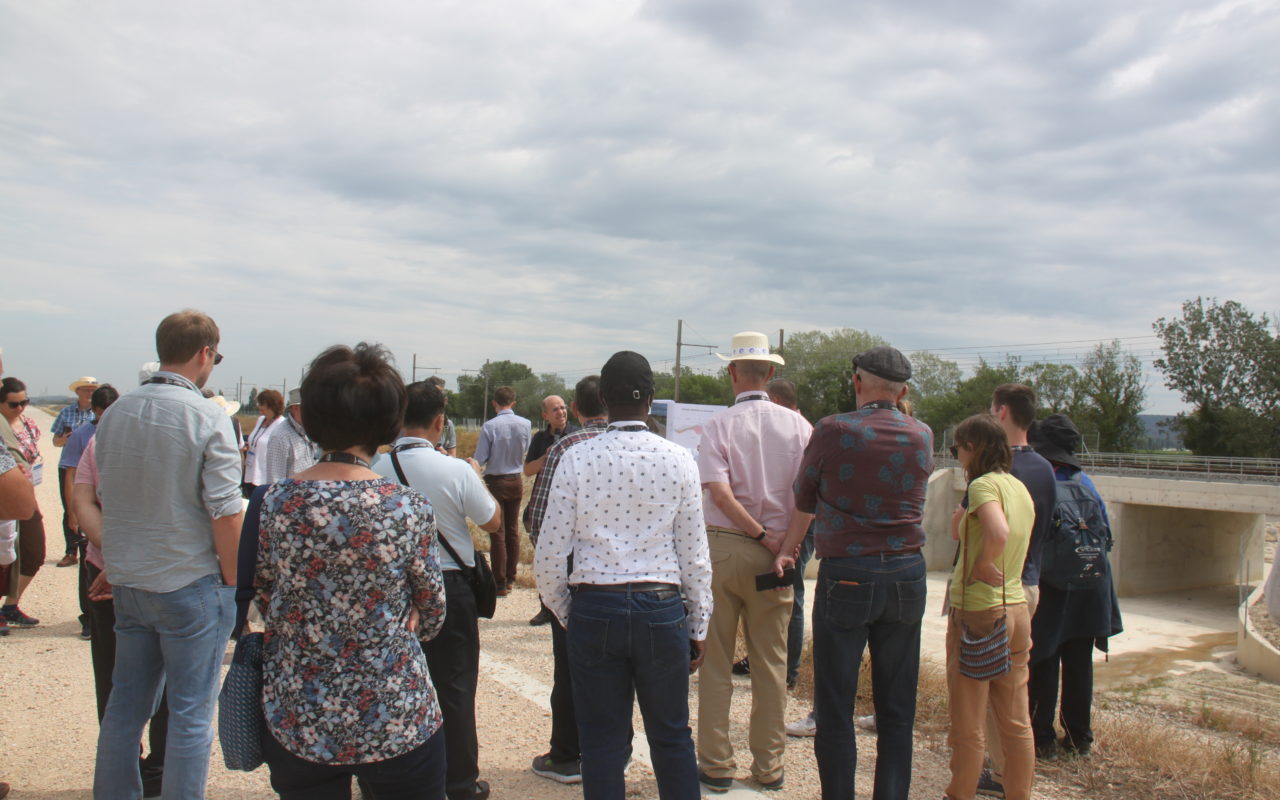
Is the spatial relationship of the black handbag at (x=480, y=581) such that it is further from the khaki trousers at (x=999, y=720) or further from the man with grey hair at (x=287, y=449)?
the man with grey hair at (x=287, y=449)

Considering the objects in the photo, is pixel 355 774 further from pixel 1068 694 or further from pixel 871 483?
pixel 1068 694

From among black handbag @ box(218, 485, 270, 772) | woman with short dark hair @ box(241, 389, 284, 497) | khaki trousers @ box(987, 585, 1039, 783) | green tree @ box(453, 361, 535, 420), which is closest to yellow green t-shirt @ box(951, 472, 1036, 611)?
khaki trousers @ box(987, 585, 1039, 783)

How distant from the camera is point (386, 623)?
2299 mm

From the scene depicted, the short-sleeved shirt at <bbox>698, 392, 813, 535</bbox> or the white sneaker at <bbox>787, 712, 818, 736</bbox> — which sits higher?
the short-sleeved shirt at <bbox>698, 392, 813, 535</bbox>

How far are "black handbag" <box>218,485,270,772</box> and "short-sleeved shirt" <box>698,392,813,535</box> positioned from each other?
7.64ft

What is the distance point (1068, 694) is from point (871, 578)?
2.22m

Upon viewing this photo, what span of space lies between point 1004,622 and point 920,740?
4.92 feet

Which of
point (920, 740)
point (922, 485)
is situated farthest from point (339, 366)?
point (920, 740)

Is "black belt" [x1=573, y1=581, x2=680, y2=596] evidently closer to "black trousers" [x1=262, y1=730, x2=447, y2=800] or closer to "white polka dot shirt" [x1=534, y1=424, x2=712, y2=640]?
"white polka dot shirt" [x1=534, y1=424, x2=712, y2=640]

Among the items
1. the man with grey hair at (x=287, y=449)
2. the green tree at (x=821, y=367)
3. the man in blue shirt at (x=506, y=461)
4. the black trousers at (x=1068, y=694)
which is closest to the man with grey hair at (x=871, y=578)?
the black trousers at (x=1068, y=694)

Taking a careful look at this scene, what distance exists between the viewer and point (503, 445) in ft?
29.3

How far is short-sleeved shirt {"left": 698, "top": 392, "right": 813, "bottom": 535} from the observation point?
425 cm

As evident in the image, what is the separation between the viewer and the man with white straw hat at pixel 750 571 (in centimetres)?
417

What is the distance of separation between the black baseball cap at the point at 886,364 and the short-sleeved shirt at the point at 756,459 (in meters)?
0.65
